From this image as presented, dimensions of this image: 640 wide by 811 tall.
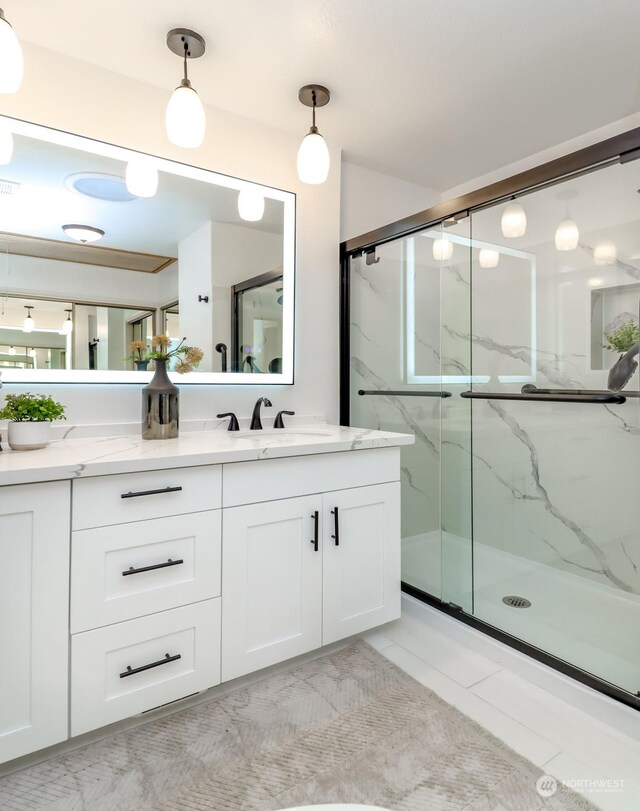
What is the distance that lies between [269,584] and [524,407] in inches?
55.3

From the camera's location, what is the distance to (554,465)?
2.08 m

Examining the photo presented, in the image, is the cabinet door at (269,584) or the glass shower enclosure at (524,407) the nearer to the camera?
the cabinet door at (269,584)

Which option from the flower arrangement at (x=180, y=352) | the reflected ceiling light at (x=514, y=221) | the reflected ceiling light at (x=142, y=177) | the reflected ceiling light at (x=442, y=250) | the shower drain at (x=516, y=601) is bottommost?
the shower drain at (x=516, y=601)

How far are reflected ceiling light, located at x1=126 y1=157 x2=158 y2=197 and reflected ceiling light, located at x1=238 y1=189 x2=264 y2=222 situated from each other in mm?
391

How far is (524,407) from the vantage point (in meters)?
2.16

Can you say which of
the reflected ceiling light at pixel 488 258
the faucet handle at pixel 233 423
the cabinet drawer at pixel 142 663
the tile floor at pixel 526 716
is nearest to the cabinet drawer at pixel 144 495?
the cabinet drawer at pixel 142 663

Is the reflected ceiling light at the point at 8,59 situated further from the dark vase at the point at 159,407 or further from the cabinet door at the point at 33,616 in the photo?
the cabinet door at the point at 33,616

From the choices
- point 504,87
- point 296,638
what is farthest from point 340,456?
point 504,87

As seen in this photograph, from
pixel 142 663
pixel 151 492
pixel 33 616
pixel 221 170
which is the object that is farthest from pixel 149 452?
pixel 221 170

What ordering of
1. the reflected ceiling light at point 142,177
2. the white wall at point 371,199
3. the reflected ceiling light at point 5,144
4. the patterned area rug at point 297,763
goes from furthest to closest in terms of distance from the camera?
1. the white wall at point 371,199
2. the reflected ceiling light at point 142,177
3. the reflected ceiling light at point 5,144
4. the patterned area rug at point 297,763

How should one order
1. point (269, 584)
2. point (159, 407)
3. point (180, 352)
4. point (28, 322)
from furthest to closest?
point (180, 352) < point (159, 407) < point (28, 322) < point (269, 584)

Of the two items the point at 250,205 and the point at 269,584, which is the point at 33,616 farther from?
the point at 250,205

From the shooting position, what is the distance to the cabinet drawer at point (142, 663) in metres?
1.28

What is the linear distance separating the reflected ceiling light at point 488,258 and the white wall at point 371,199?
2.63 ft
